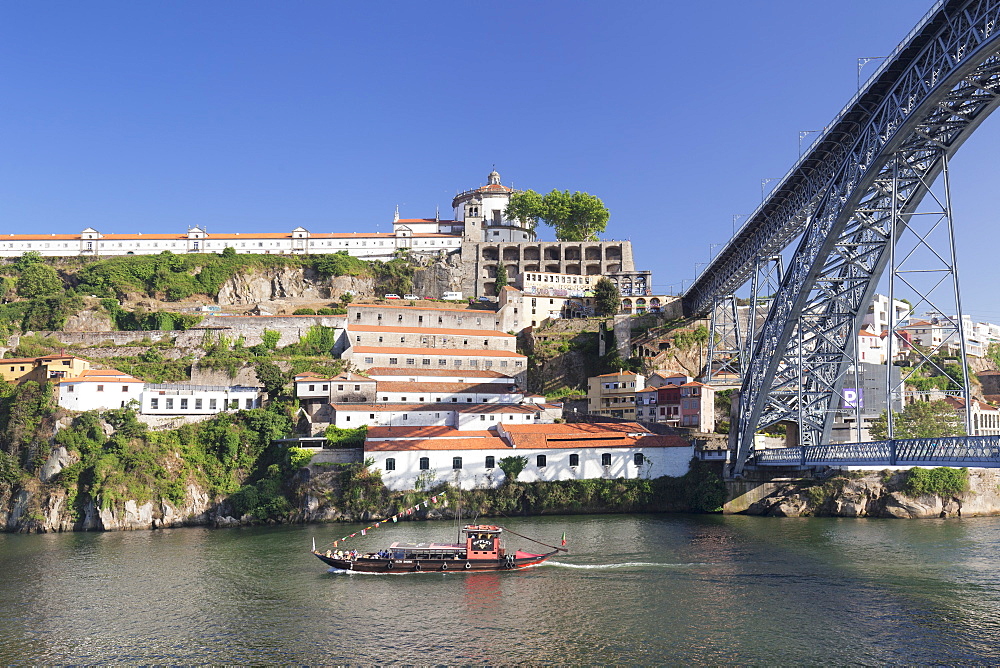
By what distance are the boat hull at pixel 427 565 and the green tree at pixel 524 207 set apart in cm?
6454

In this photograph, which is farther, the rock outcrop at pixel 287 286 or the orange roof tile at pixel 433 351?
the rock outcrop at pixel 287 286

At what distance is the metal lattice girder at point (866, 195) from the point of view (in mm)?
26094

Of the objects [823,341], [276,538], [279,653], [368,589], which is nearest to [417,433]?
[276,538]

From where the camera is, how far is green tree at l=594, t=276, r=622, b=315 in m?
70.6

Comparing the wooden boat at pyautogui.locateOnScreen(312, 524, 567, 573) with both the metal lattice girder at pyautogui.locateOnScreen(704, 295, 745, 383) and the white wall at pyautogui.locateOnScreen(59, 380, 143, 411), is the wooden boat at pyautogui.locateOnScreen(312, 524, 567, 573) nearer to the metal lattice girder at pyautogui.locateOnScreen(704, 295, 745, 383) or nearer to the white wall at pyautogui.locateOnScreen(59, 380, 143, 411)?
the white wall at pyautogui.locateOnScreen(59, 380, 143, 411)

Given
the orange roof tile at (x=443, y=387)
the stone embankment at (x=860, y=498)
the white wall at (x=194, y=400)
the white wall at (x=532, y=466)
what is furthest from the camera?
the orange roof tile at (x=443, y=387)

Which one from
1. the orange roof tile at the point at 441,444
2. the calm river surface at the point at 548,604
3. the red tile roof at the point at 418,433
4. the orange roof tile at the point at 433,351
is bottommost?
the calm river surface at the point at 548,604

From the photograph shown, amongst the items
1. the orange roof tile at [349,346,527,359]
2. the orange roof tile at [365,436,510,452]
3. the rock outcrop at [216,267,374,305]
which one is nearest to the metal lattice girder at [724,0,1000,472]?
the orange roof tile at [365,436,510,452]

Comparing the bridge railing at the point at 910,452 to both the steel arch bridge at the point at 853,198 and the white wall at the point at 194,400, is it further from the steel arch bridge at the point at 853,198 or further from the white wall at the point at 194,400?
the white wall at the point at 194,400

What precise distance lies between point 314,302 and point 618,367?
30.1 m

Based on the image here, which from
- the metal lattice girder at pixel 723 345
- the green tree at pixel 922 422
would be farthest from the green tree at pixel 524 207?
the green tree at pixel 922 422

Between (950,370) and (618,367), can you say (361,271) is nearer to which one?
(618,367)

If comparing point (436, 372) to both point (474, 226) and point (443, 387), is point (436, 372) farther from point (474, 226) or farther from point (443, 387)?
point (474, 226)

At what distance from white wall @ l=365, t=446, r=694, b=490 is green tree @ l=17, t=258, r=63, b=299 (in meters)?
46.9
